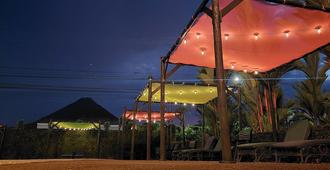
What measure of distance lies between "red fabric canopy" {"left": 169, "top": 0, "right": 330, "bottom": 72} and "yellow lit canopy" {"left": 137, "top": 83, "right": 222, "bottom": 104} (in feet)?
5.81

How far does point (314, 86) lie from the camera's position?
874 centimetres

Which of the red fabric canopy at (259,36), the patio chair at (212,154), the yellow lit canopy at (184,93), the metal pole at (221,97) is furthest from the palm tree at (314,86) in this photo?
the metal pole at (221,97)

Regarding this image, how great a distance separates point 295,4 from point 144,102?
28.1 ft

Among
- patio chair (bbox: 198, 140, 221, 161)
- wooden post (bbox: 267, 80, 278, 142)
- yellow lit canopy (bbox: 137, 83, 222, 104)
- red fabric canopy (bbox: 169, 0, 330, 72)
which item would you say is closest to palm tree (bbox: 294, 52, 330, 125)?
wooden post (bbox: 267, 80, 278, 142)

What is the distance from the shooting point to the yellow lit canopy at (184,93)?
9.32 m

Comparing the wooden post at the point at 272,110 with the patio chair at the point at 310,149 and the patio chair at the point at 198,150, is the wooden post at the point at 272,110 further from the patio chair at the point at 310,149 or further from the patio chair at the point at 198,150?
the patio chair at the point at 198,150

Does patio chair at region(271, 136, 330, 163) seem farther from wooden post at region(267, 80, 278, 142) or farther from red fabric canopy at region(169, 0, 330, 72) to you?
red fabric canopy at region(169, 0, 330, 72)

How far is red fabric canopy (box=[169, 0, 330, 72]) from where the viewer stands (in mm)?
4836

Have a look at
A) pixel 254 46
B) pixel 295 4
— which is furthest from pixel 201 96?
pixel 295 4

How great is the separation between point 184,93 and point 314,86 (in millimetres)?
4269

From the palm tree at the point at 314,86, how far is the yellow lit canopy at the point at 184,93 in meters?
2.86

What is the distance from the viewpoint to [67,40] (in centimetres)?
6050

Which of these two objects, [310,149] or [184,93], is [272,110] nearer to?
[310,149]


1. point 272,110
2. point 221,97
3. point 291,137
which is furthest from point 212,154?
point 221,97
